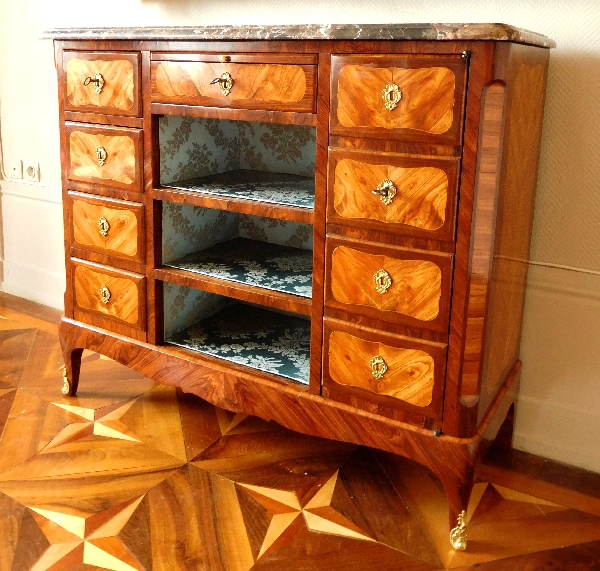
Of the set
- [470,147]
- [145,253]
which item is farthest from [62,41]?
[470,147]

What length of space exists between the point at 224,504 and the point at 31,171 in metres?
1.69

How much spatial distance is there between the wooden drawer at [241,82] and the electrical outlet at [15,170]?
1.32m

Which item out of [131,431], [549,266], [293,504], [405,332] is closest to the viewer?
[405,332]

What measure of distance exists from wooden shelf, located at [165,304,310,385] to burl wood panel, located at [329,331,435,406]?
14cm

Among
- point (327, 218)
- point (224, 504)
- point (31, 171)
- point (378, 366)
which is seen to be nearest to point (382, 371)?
point (378, 366)

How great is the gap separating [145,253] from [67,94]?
18.1 inches

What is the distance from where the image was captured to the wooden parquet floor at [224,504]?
1.42 metres

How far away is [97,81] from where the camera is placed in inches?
67.4

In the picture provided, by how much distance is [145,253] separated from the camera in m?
1.77

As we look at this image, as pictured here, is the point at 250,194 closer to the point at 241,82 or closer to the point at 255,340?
the point at 241,82

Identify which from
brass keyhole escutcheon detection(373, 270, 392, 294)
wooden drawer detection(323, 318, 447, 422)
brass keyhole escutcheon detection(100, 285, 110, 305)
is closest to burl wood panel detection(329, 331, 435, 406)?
wooden drawer detection(323, 318, 447, 422)

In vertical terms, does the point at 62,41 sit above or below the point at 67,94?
above

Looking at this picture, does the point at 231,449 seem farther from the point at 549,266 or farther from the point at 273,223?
the point at 549,266

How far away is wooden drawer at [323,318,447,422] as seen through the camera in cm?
142
